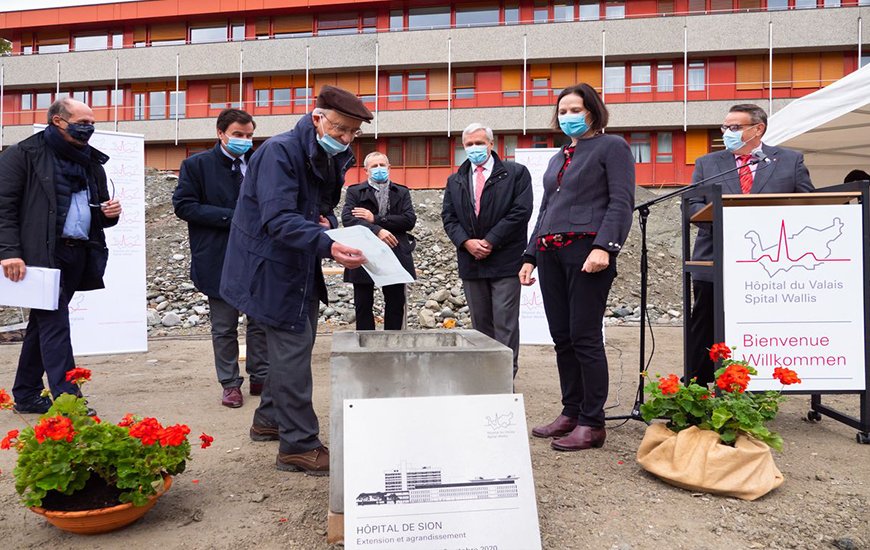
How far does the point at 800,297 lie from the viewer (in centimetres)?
362

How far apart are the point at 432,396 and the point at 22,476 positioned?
160 centimetres

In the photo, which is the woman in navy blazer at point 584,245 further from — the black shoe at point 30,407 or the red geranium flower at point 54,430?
the black shoe at point 30,407

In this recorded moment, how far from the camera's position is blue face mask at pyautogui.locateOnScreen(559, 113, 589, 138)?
3547 millimetres

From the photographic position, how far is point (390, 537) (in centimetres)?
209

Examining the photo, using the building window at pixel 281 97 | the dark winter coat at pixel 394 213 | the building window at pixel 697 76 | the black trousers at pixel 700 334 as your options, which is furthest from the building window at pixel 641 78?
the black trousers at pixel 700 334

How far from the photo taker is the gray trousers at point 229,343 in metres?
4.52

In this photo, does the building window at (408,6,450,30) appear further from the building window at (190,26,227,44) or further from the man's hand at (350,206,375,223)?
the man's hand at (350,206,375,223)

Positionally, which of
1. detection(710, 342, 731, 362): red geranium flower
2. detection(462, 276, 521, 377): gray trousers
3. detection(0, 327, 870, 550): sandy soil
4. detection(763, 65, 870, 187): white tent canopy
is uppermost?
detection(763, 65, 870, 187): white tent canopy

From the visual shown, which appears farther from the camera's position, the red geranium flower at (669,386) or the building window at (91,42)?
the building window at (91,42)

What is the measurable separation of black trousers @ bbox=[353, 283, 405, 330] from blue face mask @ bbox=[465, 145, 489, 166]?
4.57 feet

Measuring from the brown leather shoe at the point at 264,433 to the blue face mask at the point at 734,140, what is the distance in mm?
3533

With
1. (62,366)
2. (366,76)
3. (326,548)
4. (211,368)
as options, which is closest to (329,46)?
(366,76)

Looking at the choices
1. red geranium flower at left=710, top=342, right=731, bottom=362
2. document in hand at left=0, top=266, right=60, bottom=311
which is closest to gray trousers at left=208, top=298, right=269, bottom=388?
document in hand at left=0, top=266, right=60, bottom=311

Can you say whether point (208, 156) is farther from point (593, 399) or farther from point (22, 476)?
point (593, 399)
